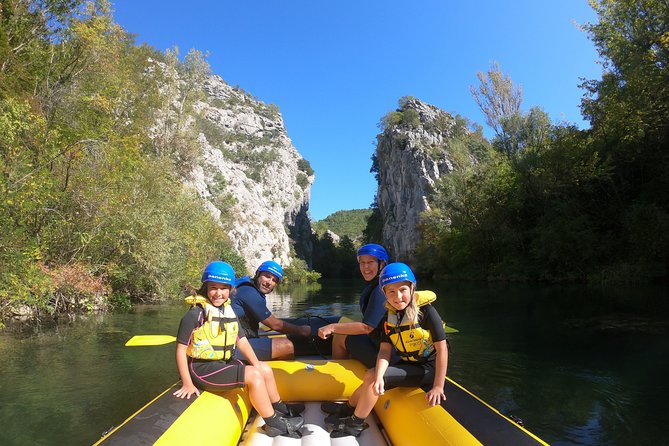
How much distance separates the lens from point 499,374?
5855 millimetres

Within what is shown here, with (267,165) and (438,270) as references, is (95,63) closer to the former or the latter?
(438,270)

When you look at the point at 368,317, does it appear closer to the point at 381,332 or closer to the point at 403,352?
the point at 381,332

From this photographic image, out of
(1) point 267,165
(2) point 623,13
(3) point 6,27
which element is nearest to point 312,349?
(3) point 6,27

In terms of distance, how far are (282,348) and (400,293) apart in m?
2.11

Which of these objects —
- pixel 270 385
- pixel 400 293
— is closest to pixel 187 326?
pixel 270 385

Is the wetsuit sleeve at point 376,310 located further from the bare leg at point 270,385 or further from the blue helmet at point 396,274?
the bare leg at point 270,385

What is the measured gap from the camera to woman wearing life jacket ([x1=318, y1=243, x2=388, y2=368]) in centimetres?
366

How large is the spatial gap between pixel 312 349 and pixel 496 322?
686cm

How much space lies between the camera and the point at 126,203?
13305 mm

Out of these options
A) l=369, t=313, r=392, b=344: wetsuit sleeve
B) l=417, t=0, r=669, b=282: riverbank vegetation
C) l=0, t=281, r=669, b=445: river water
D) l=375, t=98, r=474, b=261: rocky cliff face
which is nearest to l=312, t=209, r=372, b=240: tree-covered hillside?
l=375, t=98, r=474, b=261: rocky cliff face

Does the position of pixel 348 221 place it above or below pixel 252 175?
above

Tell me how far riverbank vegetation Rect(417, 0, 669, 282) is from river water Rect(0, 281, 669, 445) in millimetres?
10242

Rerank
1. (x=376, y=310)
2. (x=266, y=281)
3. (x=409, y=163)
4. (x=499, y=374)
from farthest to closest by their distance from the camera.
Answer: (x=409, y=163) → (x=499, y=374) → (x=266, y=281) → (x=376, y=310)

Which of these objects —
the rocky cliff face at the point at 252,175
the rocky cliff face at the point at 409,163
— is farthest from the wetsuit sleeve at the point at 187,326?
the rocky cliff face at the point at 409,163
